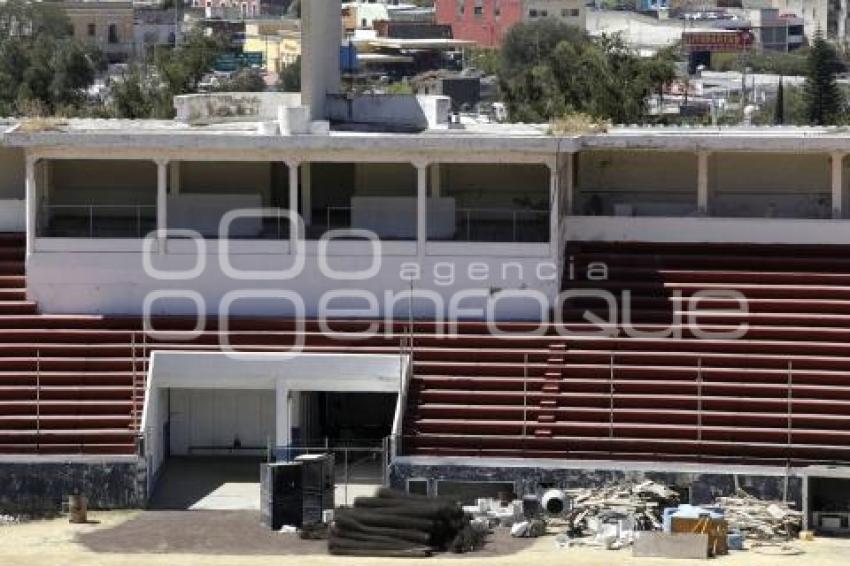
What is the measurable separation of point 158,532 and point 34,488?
2390 millimetres

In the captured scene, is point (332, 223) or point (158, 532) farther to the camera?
point (332, 223)

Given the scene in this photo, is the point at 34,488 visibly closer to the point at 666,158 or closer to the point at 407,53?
the point at 666,158

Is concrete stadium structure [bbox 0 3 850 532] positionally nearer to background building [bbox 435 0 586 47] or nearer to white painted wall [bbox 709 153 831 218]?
white painted wall [bbox 709 153 831 218]

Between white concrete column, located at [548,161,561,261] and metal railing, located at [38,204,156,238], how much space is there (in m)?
6.27

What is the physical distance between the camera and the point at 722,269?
41844 mm

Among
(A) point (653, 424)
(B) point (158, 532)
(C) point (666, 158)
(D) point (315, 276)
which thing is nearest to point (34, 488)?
(B) point (158, 532)

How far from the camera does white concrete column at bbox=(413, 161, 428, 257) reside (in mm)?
41344

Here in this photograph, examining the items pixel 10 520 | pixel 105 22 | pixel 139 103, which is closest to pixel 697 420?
pixel 10 520

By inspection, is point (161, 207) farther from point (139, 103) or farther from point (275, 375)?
point (139, 103)

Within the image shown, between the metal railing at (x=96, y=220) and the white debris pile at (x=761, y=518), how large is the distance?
11.0m

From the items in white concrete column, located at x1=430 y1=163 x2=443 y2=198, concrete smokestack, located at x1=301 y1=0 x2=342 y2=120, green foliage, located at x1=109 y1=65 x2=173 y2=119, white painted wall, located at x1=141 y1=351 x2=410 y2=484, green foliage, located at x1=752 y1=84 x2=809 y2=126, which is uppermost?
concrete smokestack, located at x1=301 y1=0 x2=342 y2=120

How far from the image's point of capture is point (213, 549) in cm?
3547

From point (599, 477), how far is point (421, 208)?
590cm

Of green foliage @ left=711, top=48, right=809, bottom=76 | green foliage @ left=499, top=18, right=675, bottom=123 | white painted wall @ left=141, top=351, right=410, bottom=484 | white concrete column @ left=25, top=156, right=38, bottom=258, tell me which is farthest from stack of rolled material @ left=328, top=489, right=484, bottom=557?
green foliage @ left=711, top=48, right=809, bottom=76
